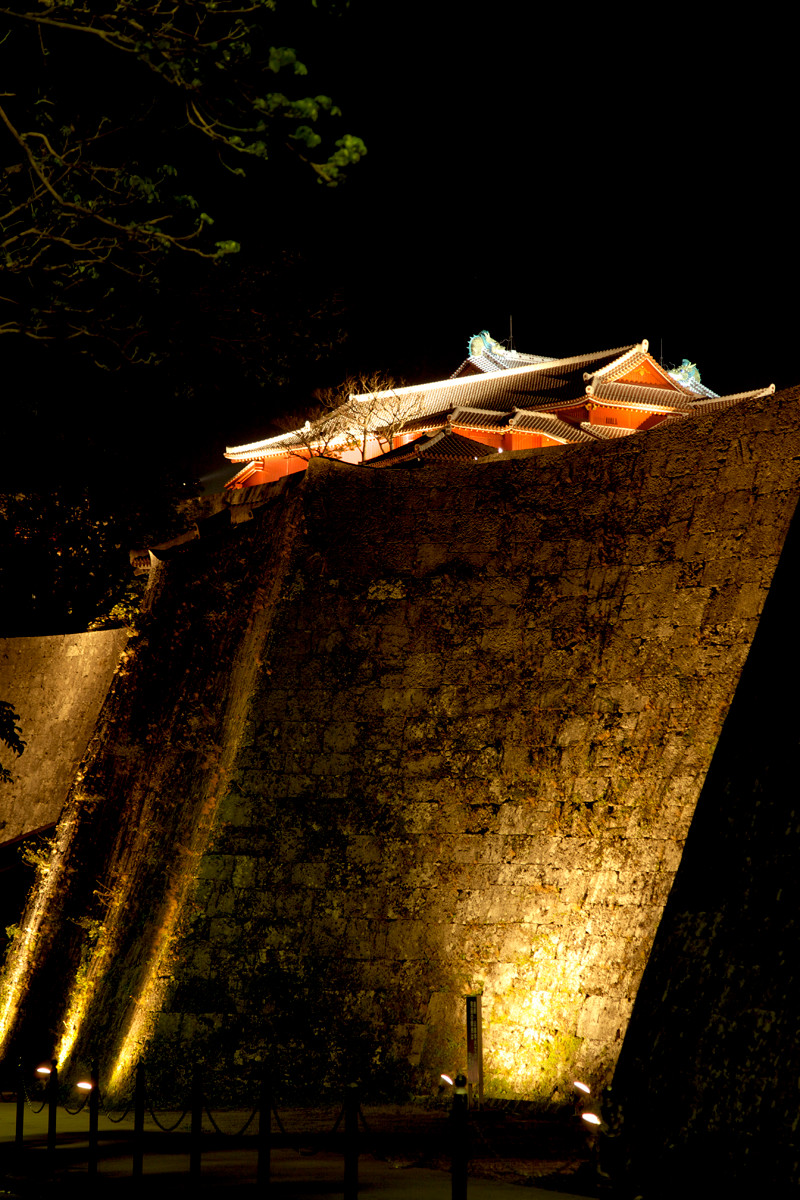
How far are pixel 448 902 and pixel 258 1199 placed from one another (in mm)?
3668

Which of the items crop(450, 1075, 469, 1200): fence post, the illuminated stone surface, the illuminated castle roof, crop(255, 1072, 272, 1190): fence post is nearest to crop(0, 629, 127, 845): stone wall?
the illuminated stone surface

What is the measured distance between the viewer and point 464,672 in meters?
9.84

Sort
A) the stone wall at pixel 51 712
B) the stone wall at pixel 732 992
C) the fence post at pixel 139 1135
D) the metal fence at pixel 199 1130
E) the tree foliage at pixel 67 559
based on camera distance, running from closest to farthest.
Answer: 1. the stone wall at pixel 732 992
2. the metal fence at pixel 199 1130
3. the fence post at pixel 139 1135
4. the stone wall at pixel 51 712
5. the tree foliage at pixel 67 559

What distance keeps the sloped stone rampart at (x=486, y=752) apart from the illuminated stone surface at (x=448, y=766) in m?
0.02

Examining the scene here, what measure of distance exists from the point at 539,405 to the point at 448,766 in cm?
2244

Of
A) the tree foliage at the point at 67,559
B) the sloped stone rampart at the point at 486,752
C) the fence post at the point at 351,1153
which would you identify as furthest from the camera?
the tree foliage at the point at 67,559

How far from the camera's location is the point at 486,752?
30.9 ft

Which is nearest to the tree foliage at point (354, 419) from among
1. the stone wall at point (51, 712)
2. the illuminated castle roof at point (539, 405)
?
the illuminated castle roof at point (539, 405)

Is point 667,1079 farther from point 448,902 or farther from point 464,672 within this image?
point 464,672

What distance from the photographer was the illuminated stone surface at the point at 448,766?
27.3 feet

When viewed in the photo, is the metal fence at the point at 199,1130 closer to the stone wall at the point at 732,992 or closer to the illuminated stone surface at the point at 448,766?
the illuminated stone surface at the point at 448,766

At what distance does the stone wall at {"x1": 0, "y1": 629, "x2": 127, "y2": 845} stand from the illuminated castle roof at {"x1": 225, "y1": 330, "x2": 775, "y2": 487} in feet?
43.1

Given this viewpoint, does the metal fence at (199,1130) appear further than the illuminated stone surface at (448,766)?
No

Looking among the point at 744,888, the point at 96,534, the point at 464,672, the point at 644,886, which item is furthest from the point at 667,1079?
the point at 96,534
